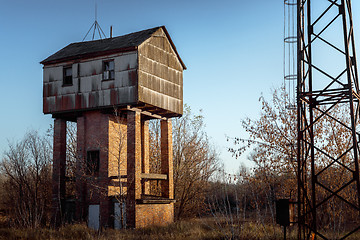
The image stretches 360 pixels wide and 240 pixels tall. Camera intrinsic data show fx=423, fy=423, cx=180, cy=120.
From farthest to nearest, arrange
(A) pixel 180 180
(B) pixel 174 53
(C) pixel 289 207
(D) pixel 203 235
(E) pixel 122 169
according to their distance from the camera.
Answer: (A) pixel 180 180
(B) pixel 174 53
(E) pixel 122 169
(D) pixel 203 235
(C) pixel 289 207

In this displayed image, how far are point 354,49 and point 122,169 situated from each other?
1383 centimetres

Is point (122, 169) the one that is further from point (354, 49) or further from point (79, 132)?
point (354, 49)

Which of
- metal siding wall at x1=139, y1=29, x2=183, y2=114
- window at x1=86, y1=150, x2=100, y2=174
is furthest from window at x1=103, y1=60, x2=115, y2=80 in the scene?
window at x1=86, y1=150, x2=100, y2=174

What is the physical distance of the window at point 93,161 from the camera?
2283 cm

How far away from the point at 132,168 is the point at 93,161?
9.71 ft

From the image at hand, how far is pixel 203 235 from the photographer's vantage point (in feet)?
60.7

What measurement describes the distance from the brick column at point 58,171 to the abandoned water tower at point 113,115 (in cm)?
5

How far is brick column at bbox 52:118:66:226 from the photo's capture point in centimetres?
2305

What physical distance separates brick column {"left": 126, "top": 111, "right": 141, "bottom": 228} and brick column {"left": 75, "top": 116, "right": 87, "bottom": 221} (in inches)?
112

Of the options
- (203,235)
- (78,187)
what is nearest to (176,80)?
(78,187)

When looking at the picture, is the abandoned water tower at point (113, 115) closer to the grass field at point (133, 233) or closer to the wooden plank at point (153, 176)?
the wooden plank at point (153, 176)

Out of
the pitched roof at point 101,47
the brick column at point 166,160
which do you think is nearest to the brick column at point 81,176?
the pitched roof at point 101,47

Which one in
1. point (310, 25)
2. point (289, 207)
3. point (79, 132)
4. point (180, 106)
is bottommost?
point (289, 207)

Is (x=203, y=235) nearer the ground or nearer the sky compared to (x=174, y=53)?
nearer the ground
